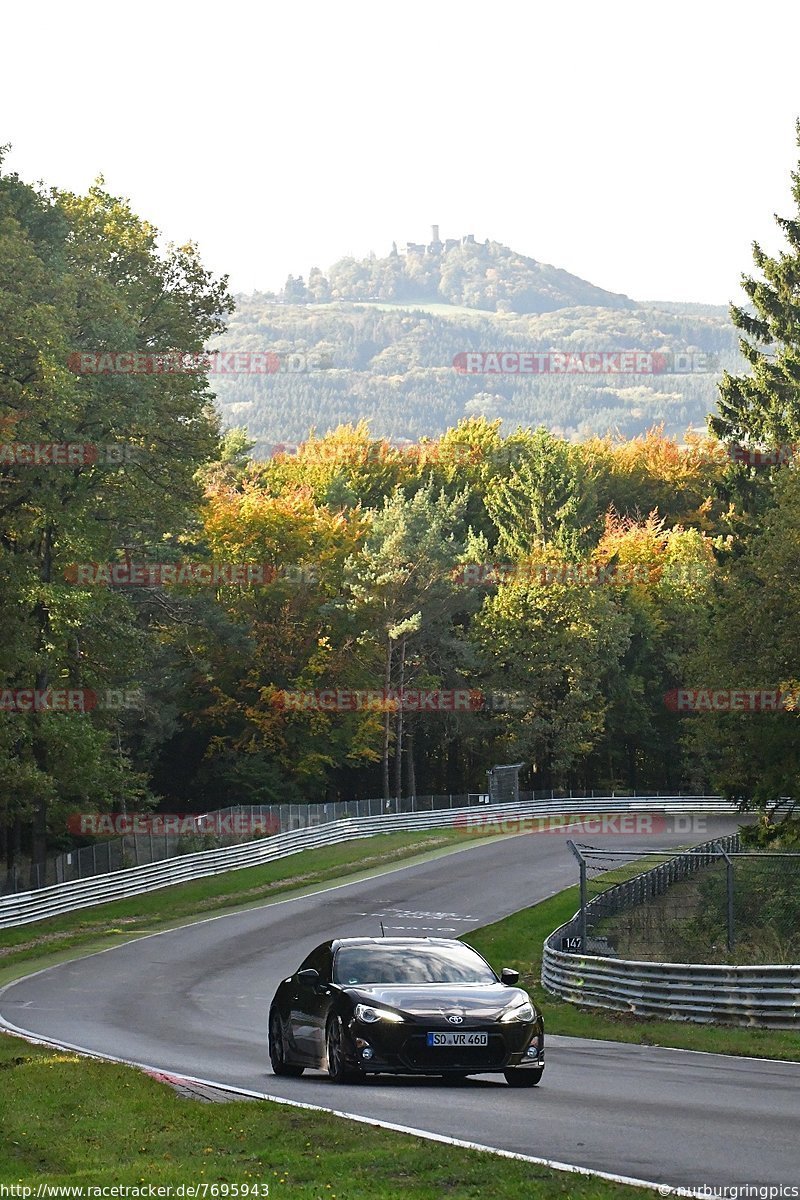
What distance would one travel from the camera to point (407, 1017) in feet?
49.1

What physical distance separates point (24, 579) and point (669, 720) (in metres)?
58.2

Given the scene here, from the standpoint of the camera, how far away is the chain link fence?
27.3 metres

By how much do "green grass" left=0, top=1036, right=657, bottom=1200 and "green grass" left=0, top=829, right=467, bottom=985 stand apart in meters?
21.4

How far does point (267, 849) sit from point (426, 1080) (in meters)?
41.0

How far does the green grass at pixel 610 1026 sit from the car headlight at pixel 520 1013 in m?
4.76

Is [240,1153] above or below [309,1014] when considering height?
above

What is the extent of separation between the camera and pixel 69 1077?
15.8 meters

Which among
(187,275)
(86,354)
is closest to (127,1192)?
(86,354)

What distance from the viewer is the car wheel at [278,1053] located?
16703mm

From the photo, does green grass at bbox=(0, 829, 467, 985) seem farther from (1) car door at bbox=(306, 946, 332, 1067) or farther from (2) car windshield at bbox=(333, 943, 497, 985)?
(2) car windshield at bbox=(333, 943, 497, 985)
